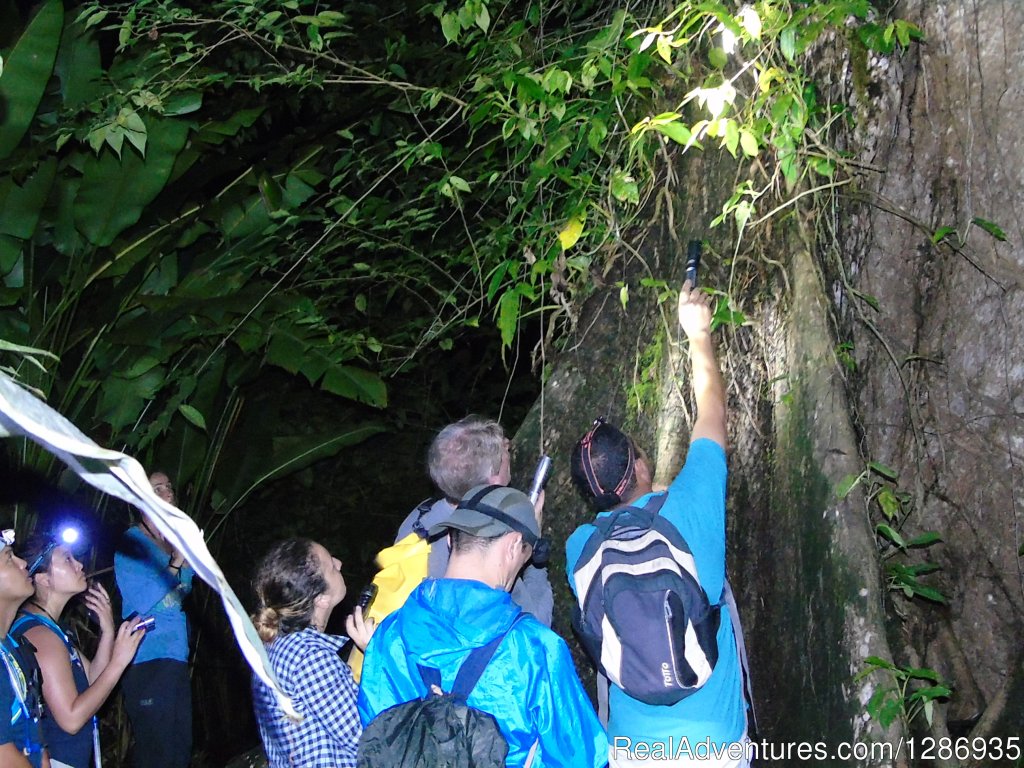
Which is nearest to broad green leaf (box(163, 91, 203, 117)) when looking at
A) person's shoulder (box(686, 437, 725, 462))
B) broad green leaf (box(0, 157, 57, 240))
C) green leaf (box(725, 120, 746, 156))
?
broad green leaf (box(0, 157, 57, 240))

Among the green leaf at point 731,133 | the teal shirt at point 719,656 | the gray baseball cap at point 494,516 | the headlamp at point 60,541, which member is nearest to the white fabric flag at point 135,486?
the gray baseball cap at point 494,516

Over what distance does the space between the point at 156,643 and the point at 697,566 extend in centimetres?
334

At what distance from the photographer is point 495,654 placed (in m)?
2.45

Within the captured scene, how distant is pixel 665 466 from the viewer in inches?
141

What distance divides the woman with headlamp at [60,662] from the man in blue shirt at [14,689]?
0.29 m

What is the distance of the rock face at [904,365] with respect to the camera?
3.31 metres

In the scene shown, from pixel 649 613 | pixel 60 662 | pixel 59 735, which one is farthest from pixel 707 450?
pixel 59 735

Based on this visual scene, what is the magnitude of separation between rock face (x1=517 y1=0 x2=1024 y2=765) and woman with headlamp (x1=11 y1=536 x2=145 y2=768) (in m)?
2.28

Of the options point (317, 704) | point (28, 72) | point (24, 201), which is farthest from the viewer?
point (24, 201)

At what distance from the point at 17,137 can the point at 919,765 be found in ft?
17.0

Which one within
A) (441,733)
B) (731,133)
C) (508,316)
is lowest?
(441,733)

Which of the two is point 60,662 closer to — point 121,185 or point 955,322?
point 121,185

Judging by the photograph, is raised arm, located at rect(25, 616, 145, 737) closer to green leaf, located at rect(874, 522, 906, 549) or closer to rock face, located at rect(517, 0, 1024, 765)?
rock face, located at rect(517, 0, 1024, 765)

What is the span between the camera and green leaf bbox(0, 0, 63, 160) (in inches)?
223
